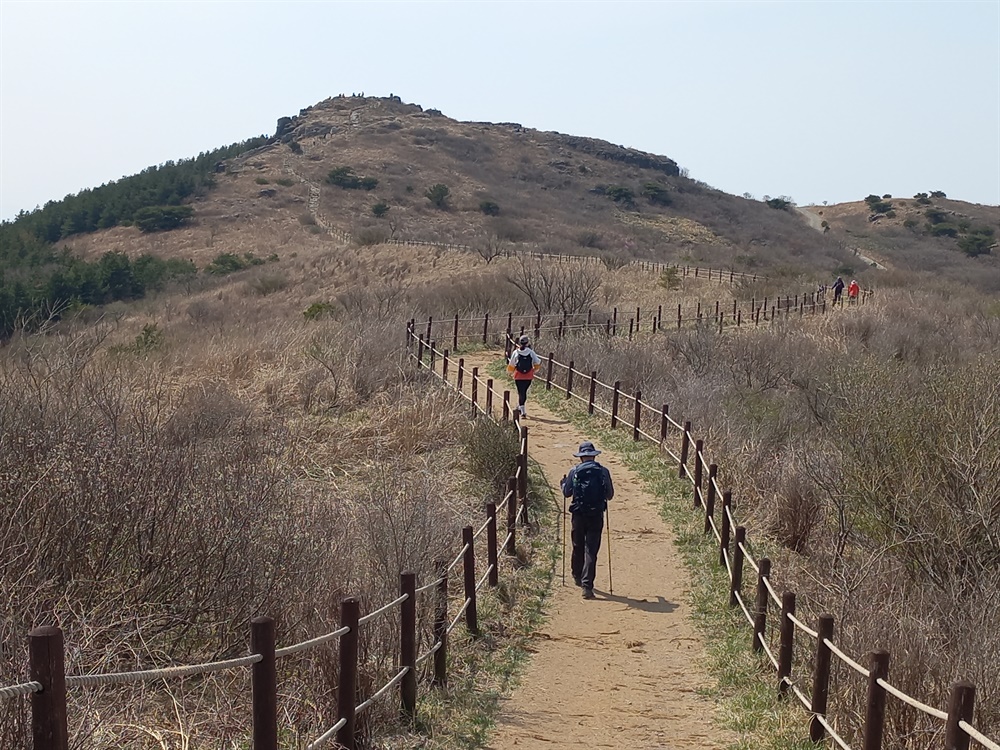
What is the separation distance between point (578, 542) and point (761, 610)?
2.41 m

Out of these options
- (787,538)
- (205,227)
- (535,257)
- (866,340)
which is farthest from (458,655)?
(205,227)

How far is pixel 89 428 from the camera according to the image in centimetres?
782

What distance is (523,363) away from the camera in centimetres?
1806

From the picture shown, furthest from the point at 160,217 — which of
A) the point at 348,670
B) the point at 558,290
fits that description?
the point at 348,670

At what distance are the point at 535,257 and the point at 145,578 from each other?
132 ft

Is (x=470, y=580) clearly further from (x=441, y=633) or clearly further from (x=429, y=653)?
(x=429, y=653)

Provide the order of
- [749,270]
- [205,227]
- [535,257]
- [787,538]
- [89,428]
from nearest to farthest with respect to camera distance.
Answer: [89,428], [787,538], [535,257], [749,270], [205,227]

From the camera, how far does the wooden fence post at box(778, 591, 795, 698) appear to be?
748 cm

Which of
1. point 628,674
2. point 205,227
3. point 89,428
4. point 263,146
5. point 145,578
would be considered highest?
point 263,146

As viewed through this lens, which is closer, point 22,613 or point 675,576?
point 22,613

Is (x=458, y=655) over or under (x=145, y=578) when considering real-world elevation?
under

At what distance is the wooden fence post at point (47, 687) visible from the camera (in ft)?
11.5

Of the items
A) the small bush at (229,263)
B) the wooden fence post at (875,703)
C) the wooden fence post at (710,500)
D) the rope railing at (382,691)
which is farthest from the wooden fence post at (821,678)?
the small bush at (229,263)

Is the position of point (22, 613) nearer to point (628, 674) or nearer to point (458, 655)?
point (458, 655)
